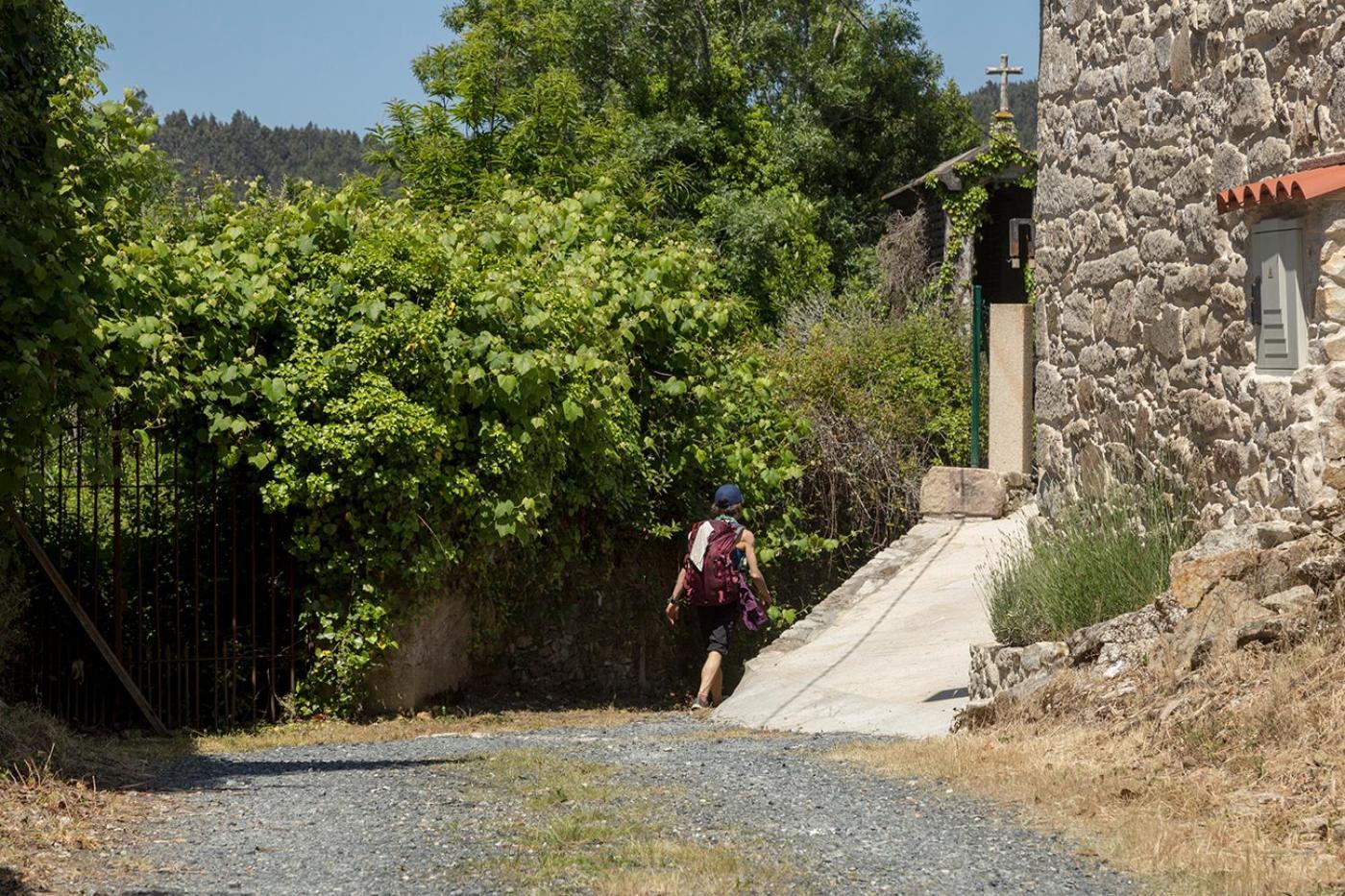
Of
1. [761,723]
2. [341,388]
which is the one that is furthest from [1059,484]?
[341,388]

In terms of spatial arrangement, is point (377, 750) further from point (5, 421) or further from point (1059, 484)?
point (1059, 484)

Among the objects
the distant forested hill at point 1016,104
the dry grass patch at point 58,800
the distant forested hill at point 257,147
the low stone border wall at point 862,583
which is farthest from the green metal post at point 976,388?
the distant forested hill at point 257,147

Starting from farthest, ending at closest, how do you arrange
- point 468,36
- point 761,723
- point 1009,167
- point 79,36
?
point 468,36 → point 1009,167 → point 79,36 → point 761,723

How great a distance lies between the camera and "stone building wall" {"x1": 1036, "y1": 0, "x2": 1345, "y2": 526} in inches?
298

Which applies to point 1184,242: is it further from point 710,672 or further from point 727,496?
point 710,672

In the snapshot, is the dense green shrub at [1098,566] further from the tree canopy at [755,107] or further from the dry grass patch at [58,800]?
the tree canopy at [755,107]

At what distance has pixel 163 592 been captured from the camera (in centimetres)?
1142

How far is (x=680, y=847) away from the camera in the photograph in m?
5.43

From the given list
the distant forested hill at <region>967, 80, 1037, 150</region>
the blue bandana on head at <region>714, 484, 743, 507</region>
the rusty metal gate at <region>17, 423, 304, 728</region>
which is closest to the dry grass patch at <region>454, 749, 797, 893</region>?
the rusty metal gate at <region>17, 423, 304, 728</region>

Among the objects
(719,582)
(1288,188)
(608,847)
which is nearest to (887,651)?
(719,582)

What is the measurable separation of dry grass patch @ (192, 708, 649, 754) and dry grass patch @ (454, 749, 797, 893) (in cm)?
284

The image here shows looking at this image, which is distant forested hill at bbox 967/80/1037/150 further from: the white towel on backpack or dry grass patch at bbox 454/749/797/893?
dry grass patch at bbox 454/749/797/893

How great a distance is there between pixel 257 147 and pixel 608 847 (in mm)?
73937

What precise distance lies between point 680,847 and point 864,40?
2949cm
